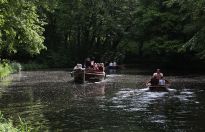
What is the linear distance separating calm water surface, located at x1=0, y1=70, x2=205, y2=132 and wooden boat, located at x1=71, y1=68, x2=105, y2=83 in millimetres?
5802

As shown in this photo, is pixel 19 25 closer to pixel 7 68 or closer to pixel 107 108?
pixel 107 108

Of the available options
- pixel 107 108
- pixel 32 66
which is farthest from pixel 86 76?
pixel 32 66

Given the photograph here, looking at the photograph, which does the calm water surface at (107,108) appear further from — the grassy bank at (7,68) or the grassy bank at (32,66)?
the grassy bank at (32,66)

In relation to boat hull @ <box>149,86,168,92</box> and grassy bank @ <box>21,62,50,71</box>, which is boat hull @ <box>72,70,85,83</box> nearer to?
boat hull @ <box>149,86,168,92</box>

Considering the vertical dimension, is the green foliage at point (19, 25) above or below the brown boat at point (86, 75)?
Answer: above

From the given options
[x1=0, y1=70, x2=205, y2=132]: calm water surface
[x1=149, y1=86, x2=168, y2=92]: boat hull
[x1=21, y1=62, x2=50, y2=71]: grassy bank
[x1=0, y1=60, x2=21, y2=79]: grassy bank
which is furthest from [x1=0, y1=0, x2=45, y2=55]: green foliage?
[x1=21, y1=62, x2=50, y2=71]: grassy bank

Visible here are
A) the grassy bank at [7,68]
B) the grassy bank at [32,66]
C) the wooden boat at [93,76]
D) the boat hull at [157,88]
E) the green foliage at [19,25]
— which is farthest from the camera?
the grassy bank at [32,66]

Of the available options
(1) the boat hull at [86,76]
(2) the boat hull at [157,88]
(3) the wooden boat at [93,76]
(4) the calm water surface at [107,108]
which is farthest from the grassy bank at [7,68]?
(2) the boat hull at [157,88]

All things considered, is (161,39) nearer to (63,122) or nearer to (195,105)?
(195,105)

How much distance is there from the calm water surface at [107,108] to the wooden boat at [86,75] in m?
5.80

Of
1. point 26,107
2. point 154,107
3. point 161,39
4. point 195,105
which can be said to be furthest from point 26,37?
point 161,39

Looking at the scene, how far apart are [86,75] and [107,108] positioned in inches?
737

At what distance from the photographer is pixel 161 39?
200 feet

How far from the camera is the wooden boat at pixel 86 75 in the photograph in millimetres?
41281
